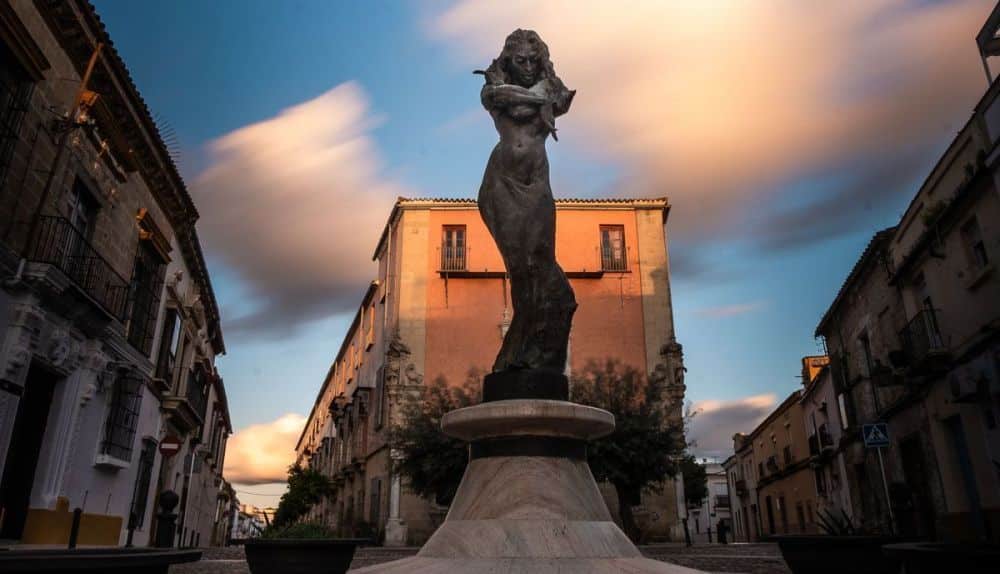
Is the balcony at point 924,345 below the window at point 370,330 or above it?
below

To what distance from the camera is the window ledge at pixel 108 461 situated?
440 inches

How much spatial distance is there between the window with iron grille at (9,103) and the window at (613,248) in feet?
58.8

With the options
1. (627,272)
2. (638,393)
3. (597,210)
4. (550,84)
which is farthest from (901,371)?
(550,84)

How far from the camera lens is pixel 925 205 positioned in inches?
544

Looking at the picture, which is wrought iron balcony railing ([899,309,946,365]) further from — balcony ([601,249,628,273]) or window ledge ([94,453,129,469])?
window ledge ([94,453,129,469])

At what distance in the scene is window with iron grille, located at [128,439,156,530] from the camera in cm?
1371

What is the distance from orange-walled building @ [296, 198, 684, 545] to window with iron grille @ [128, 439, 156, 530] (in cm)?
781

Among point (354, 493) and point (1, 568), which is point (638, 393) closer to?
point (354, 493)

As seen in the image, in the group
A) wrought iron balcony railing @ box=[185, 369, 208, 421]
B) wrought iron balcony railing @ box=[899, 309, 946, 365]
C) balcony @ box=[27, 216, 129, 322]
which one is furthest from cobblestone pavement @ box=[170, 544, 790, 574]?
wrought iron balcony railing @ box=[185, 369, 208, 421]

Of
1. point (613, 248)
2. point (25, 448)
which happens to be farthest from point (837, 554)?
point (613, 248)

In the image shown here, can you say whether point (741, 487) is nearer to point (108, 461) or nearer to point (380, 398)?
point (380, 398)

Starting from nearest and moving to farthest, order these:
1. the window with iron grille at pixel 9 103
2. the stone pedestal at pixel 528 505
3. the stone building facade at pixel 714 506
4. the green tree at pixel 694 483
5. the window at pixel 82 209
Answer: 1. the stone pedestal at pixel 528 505
2. the window with iron grille at pixel 9 103
3. the window at pixel 82 209
4. the green tree at pixel 694 483
5. the stone building facade at pixel 714 506

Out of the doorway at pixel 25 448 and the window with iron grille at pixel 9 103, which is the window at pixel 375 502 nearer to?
the doorway at pixel 25 448

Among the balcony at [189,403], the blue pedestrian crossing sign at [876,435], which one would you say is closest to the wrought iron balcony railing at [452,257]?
the balcony at [189,403]
